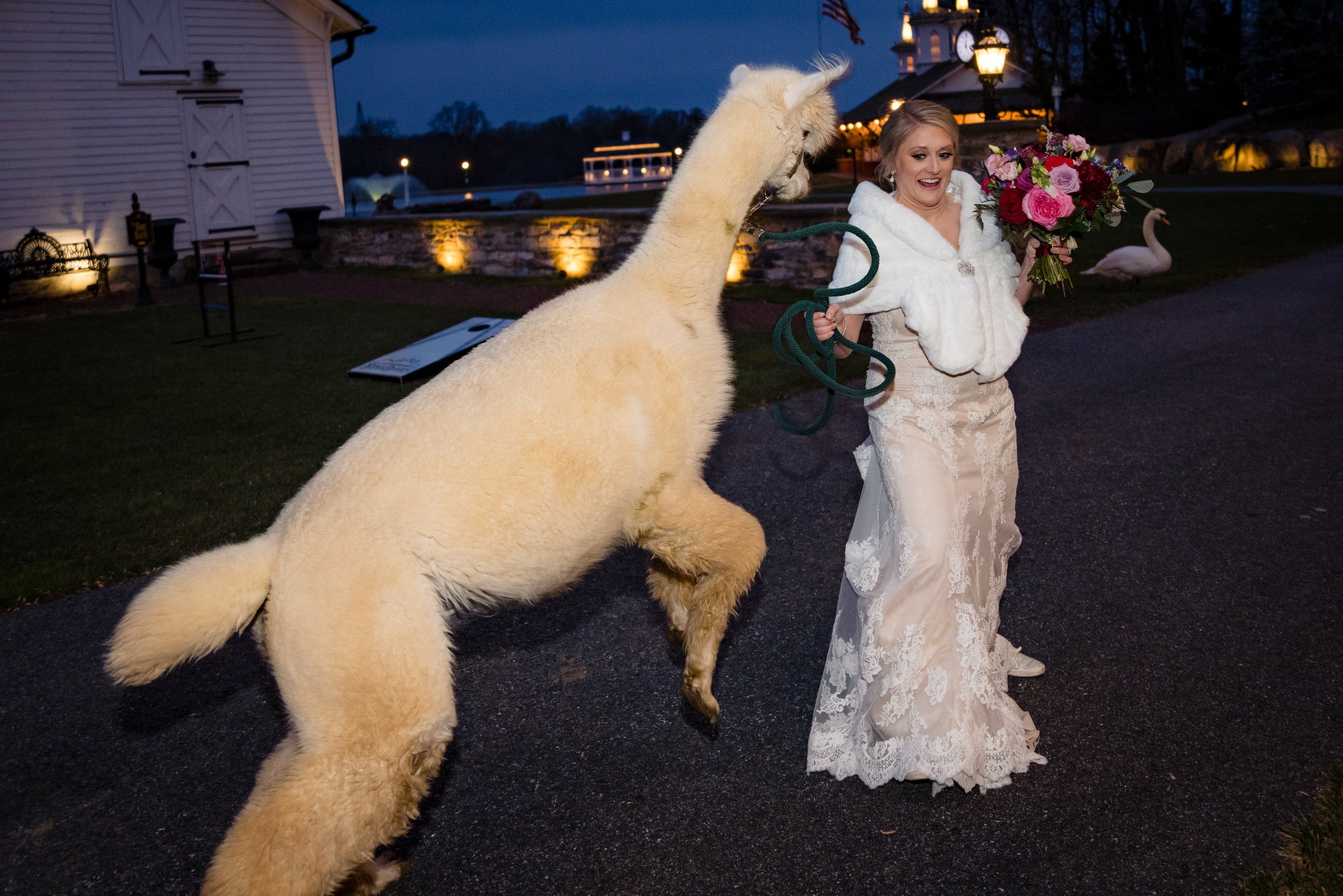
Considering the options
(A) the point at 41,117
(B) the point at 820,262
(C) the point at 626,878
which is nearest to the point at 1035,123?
(B) the point at 820,262

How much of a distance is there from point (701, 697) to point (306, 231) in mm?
19948

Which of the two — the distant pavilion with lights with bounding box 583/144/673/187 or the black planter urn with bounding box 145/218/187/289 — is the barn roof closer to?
the distant pavilion with lights with bounding box 583/144/673/187

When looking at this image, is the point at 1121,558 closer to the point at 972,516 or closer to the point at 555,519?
the point at 972,516

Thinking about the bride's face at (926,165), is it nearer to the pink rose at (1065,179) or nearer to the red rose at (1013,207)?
the red rose at (1013,207)

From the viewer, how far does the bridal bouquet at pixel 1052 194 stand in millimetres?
3326

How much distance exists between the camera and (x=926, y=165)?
11.0 ft

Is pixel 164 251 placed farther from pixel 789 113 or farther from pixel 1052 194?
pixel 1052 194

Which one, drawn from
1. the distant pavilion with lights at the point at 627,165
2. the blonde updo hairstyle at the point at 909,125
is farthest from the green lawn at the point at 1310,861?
the distant pavilion with lights at the point at 627,165

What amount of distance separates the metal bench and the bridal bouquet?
61.0ft

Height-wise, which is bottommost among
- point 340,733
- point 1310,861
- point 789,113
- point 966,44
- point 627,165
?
point 1310,861

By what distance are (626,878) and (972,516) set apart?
168 cm

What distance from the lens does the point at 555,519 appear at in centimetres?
243

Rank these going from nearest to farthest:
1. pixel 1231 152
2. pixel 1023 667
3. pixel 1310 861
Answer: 1. pixel 1310 861
2. pixel 1023 667
3. pixel 1231 152

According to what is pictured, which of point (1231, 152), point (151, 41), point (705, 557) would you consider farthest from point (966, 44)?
point (1231, 152)
